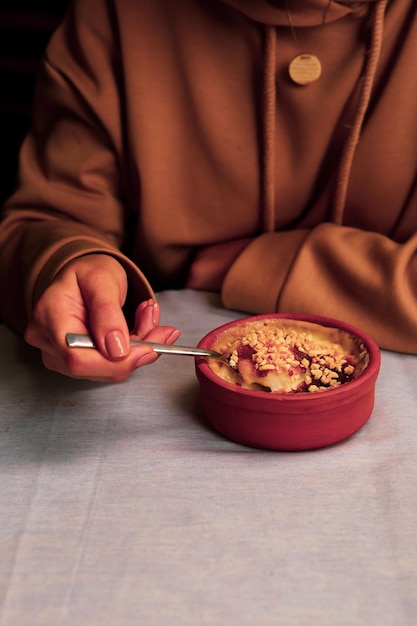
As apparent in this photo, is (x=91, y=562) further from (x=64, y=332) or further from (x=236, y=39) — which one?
(x=236, y=39)

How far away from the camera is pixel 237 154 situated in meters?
1.10

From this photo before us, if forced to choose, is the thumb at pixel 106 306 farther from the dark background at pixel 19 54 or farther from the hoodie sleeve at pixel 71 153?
Answer: the dark background at pixel 19 54

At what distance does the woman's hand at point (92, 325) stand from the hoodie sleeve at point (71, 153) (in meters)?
0.22

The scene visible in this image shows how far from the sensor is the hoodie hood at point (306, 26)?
3.20ft

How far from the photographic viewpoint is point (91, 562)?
0.61 meters

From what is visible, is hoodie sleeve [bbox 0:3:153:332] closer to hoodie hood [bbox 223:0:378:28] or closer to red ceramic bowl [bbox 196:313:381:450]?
hoodie hood [bbox 223:0:378:28]

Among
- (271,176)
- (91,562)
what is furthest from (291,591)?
(271,176)

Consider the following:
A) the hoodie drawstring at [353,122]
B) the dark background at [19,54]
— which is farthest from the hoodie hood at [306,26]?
the dark background at [19,54]

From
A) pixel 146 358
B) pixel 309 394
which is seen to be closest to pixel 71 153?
pixel 146 358

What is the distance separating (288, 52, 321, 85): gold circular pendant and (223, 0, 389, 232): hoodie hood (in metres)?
0.03

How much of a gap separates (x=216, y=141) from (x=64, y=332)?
0.48m

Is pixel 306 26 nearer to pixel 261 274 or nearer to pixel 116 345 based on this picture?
pixel 261 274

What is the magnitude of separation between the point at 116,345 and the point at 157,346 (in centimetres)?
7

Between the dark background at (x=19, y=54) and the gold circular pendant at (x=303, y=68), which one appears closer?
the gold circular pendant at (x=303, y=68)
